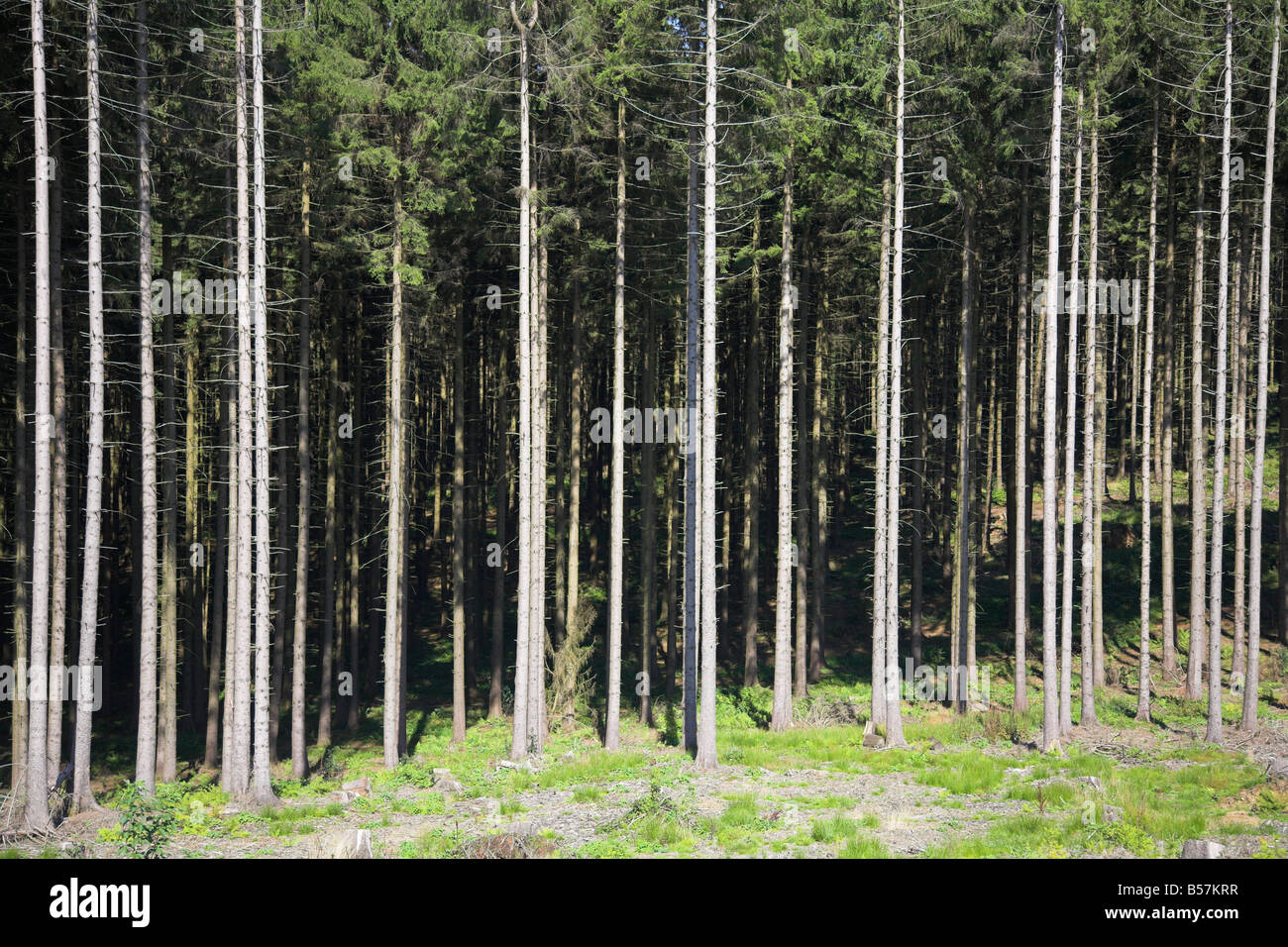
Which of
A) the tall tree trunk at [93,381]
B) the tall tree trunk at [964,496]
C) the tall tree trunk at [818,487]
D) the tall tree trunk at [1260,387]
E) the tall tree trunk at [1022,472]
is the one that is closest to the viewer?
the tall tree trunk at [93,381]

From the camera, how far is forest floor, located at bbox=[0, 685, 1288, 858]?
42.6 feet


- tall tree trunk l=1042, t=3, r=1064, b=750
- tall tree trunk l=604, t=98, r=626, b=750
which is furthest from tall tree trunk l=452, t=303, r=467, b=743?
tall tree trunk l=1042, t=3, r=1064, b=750

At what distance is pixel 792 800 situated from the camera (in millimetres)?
15969

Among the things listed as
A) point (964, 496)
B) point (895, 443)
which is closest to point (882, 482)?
point (895, 443)

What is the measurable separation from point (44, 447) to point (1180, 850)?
56.4ft

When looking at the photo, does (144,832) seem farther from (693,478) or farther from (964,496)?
(964,496)

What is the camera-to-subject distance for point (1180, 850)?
12.1 m

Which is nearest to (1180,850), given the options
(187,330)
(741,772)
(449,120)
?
(741,772)

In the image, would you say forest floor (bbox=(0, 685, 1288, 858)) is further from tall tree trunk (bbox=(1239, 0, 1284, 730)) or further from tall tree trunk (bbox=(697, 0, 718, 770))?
tall tree trunk (bbox=(1239, 0, 1284, 730))

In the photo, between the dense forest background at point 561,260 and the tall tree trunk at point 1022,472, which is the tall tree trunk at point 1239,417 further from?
the tall tree trunk at point 1022,472

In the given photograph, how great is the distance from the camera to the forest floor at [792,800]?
12992mm

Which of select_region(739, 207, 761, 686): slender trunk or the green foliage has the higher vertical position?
select_region(739, 207, 761, 686): slender trunk

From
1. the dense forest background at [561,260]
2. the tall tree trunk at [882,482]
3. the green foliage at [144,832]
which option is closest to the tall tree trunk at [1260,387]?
the dense forest background at [561,260]

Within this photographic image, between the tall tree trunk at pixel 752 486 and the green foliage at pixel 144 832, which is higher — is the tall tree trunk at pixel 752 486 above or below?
above
